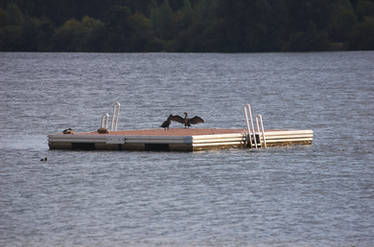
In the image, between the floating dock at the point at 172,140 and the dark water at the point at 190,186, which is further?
the floating dock at the point at 172,140

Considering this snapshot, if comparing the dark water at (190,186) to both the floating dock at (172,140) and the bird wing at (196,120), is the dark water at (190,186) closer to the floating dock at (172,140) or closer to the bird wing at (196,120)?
the floating dock at (172,140)

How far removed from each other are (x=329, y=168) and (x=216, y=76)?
75.1 metres

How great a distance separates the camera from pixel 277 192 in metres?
26.5
